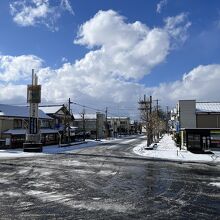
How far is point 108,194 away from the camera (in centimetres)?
1595

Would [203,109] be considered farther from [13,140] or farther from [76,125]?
[76,125]

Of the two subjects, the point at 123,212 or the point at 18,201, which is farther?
the point at 18,201

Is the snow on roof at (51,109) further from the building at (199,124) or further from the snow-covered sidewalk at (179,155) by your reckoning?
the building at (199,124)

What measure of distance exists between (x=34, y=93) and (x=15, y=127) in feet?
31.3

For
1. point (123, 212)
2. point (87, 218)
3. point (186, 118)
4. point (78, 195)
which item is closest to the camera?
point (87, 218)

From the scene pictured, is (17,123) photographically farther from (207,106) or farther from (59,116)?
(207,106)

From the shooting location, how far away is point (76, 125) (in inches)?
4136

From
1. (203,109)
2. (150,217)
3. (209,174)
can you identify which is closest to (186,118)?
(203,109)

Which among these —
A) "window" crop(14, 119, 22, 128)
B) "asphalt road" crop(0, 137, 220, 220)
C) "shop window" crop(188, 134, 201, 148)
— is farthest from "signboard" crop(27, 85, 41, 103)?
"asphalt road" crop(0, 137, 220, 220)

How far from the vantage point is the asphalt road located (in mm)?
12156

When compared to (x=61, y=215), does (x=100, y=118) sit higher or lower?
higher

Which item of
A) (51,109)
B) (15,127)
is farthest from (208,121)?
(51,109)

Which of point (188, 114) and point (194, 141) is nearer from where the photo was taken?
point (194, 141)

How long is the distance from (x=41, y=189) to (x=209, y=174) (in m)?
12.8
